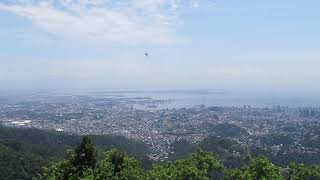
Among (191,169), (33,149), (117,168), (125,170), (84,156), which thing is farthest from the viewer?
(33,149)

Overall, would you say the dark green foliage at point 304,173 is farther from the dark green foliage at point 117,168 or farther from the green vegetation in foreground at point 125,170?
the dark green foliage at point 117,168

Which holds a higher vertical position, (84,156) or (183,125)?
(84,156)

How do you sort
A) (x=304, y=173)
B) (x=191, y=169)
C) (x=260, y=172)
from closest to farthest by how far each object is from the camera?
(x=260, y=172) → (x=191, y=169) → (x=304, y=173)

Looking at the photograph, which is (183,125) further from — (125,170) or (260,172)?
(125,170)

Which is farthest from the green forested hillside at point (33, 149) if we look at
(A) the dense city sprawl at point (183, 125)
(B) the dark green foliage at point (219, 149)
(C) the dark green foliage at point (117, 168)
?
(A) the dense city sprawl at point (183, 125)

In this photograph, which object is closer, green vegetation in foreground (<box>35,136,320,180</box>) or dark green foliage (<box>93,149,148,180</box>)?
dark green foliage (<box>93,149,148,180</box>)

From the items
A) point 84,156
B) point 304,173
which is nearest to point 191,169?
point 84,156

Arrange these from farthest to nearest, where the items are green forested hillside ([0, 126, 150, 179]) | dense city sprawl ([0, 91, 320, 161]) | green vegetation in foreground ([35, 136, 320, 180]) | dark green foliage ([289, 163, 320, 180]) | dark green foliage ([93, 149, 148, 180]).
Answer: dense city sprawl ([0, 91, 320, 161]), green forested hillside ([0, 126, 150, 179]), dark green foliage ([289, 163, 320, 180]), green vegetation in foreground ([35, 136, 320, 180]), dark green foliage ([93, 149, 148, 180])

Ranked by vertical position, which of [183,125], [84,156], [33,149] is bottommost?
[183,125]

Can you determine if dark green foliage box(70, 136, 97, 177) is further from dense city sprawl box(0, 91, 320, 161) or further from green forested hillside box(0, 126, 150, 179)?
dense city sprawl box(0, 91, 320, 161)

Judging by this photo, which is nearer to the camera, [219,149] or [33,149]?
[33,149]

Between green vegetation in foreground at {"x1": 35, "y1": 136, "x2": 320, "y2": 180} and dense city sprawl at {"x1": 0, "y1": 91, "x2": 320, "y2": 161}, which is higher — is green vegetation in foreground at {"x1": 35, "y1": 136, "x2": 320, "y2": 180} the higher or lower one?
the higher one

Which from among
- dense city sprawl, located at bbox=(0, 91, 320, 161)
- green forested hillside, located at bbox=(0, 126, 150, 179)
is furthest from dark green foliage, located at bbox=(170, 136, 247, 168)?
green forested hillside, located at bbox=(0, 126, 150, 179)
